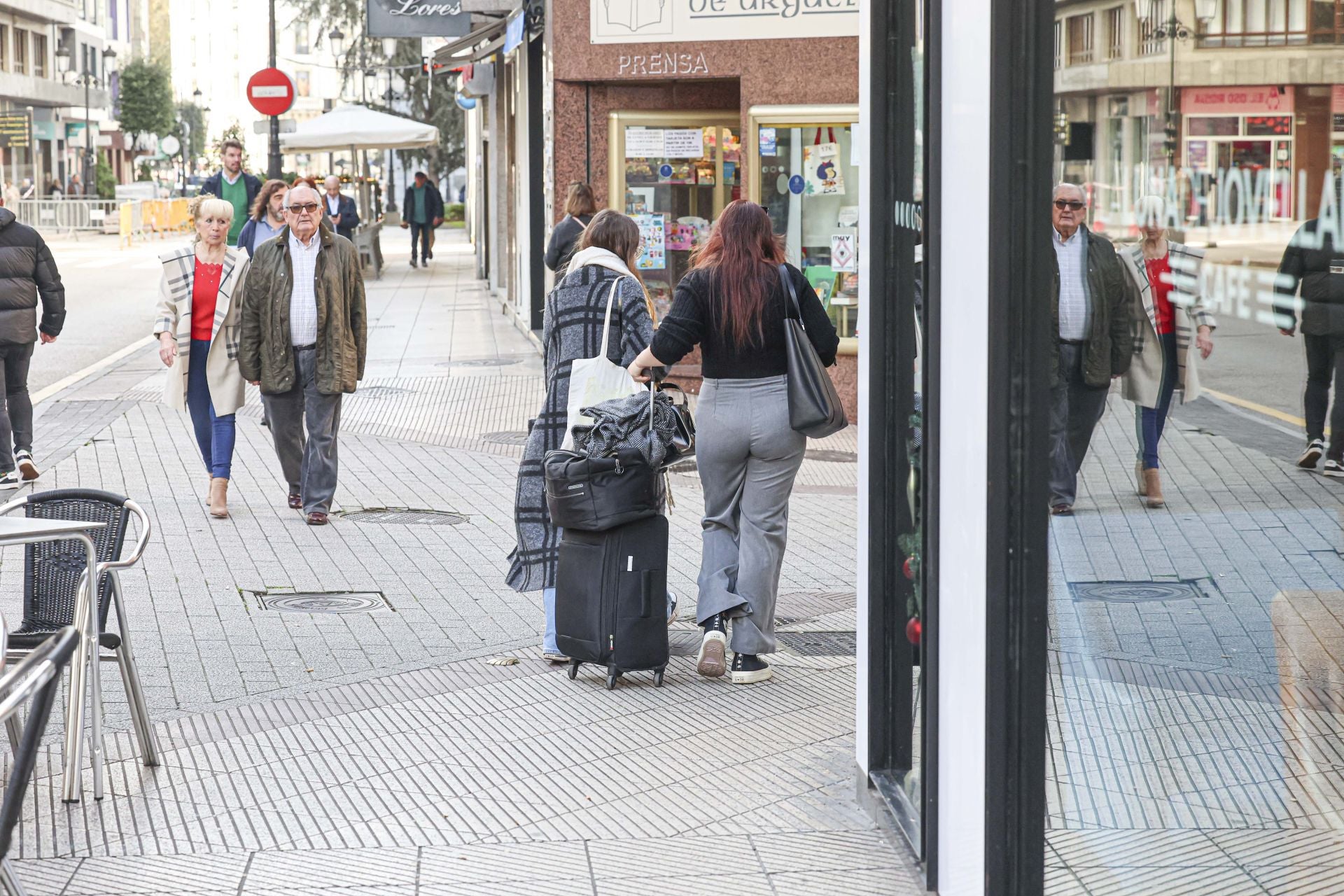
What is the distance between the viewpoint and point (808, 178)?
13.8 m

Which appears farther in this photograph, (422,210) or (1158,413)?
(422,210)

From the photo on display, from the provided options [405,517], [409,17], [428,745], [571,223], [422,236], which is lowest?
[428,745]

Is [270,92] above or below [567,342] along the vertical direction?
above

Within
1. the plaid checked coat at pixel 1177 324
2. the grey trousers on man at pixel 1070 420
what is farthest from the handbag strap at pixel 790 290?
the plaid checked coat at pixel 1177 324

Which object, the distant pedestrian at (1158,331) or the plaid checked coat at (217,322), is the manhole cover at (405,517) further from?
the distant pedestrian at (1158,331)

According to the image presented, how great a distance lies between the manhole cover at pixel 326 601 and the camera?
7512 millimetres

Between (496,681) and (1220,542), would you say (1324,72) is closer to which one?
(1220,542)

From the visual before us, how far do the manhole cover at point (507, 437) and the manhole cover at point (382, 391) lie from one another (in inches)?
95.2

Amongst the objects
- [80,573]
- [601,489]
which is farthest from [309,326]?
[80,573]

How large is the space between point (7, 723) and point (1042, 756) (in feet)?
9.85

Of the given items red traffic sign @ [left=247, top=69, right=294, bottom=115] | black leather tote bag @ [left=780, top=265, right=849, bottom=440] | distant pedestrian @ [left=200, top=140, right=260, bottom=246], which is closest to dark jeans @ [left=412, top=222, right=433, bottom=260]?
red traffic sign @ [left=247, top=69, right=294, bottom=115]

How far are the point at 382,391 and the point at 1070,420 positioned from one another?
12.6 metres

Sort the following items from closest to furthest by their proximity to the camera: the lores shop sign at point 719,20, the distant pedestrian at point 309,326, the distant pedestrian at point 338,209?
the distant pedestrian at point 309,326 < the lores shop sign at point 719,20 < the distant pedestrian at point 338,209

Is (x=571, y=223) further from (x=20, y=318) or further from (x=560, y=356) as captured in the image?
(x=560, y=356)
